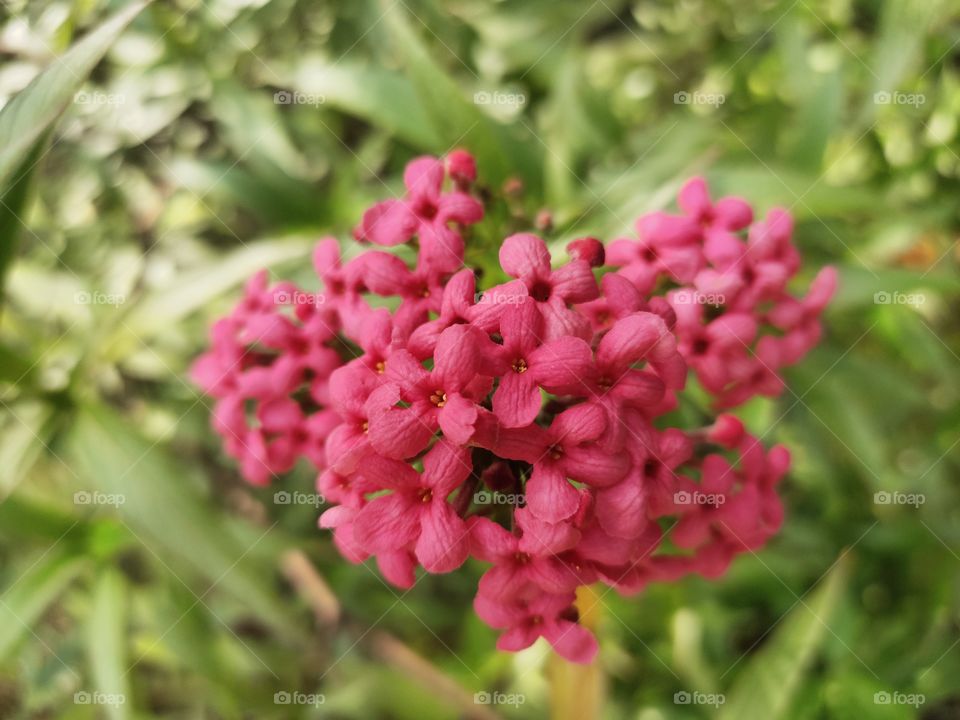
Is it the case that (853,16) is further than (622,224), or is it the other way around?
(853,16)

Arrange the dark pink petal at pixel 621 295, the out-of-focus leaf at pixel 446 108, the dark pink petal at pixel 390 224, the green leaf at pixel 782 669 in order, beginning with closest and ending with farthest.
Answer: the dark pink petal at pixel 621 295 → the dark pink petal at pixel 390 224 → the out-of-focus leaf at pixel 446 108 → the green leaf at pixel 782 669

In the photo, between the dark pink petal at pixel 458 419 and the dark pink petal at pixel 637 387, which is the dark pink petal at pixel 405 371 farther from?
the dark pink petal at pixel 637 387

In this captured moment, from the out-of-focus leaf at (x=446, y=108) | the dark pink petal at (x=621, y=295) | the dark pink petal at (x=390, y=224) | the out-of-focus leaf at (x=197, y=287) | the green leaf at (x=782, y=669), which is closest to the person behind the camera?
the dark pink petal at (x=621, y=295)

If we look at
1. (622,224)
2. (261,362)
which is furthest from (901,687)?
(261,362)

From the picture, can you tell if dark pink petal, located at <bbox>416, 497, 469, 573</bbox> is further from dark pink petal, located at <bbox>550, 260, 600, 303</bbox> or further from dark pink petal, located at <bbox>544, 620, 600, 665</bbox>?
dark pink petal, located at <bbox>550, 260, 600, 303</bbox>

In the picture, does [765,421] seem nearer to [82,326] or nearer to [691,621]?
[691,621]

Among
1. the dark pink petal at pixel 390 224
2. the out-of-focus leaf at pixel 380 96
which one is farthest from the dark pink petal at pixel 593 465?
the out-of-focus leaf at pixel 380 96

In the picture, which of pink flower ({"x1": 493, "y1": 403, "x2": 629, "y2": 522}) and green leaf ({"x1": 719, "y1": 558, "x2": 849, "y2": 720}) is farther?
green leaf ({"x1": 719, "y1": 558, "x2": 849, "y2": 720})

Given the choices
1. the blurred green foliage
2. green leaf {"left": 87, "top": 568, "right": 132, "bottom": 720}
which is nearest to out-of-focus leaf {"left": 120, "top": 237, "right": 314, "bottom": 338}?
the blurred green foliage
